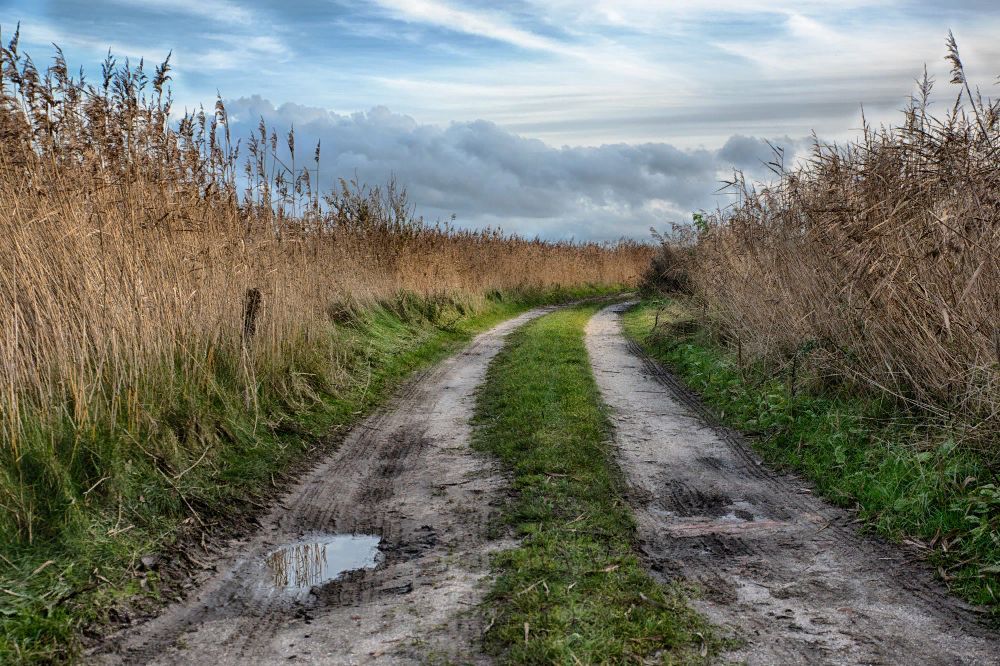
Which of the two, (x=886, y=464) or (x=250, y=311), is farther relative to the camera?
(x=250, y=311)

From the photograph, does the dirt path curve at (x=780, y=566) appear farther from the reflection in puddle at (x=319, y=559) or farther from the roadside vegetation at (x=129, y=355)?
the roadside vegetation at (x=129, y=355)

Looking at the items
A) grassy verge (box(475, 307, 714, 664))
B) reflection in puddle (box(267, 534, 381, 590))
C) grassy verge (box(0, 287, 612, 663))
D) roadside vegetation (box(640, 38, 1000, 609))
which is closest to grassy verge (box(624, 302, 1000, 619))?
roadside vegetation (box(640, 38, 1000, 609))

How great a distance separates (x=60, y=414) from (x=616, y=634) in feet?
13.5

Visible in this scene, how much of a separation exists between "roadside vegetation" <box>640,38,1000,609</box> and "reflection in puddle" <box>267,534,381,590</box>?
146 inches

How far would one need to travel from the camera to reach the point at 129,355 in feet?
20.5

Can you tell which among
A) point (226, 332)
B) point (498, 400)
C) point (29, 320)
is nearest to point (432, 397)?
point (498, 400)

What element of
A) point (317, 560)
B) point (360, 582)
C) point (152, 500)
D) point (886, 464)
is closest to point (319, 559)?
point (317, 560)

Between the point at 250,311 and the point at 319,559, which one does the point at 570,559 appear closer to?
the point at 319,559

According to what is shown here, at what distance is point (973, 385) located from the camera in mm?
6277

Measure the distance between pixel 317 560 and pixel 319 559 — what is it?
18mm

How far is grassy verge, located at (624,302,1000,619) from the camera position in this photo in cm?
500

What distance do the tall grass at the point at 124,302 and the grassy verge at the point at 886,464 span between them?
5.13 m

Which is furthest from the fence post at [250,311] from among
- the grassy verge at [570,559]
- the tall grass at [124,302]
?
the grassy verge at [570,559]

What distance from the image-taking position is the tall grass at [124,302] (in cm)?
539
